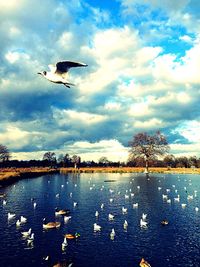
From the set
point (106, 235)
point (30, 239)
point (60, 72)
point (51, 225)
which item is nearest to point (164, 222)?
point (106, 235)

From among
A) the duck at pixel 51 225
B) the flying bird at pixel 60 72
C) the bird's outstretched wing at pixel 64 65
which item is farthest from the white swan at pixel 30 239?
the bird's outstretched wing at pixel 64 65

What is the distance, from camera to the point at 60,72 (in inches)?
575

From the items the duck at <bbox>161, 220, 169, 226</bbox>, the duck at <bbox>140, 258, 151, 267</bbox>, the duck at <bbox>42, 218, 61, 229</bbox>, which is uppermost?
the duck at <bbox>161, 220, 169, 226</bbox>

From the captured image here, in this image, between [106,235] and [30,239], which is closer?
[30,239]

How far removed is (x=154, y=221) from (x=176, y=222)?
233cm

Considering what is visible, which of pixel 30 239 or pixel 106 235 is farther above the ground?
pixel 106 235

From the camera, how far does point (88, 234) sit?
3272 cm

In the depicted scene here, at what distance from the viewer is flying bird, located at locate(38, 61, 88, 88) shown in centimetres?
1378

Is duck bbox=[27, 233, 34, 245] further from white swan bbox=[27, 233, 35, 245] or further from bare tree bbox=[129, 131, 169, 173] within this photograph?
bare tree bbox=[129, 131, 169, 173]

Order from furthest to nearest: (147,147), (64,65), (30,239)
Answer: (147,147) → (30,239) → (64,65)

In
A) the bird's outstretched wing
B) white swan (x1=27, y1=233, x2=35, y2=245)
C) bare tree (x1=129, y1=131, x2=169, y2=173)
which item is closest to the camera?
the bird's outstretched wing

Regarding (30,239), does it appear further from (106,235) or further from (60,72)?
(60,72)

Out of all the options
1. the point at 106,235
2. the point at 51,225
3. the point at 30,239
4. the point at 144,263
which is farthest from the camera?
the point at 51,225

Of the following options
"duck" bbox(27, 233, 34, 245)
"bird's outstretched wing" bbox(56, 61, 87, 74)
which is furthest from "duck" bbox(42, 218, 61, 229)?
"bird's outstretched wing" bbox(56, 61, 87, 74)
